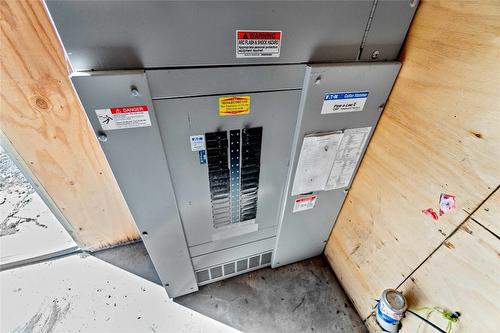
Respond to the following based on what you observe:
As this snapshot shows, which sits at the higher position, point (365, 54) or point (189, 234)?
point (365, 54)

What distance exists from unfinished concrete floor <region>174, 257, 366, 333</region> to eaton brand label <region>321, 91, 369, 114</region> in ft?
3.62

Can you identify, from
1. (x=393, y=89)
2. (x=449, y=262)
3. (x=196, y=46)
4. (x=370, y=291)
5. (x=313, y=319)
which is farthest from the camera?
(x=313, y=319)

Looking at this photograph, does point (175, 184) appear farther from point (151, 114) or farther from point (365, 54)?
point (365, 54)

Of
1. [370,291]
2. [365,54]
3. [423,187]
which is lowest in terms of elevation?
[370,291]

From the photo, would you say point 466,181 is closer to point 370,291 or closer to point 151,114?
point 370,291

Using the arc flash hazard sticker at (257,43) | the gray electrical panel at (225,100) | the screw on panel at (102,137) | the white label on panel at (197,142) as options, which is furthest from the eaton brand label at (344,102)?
the screw on panel at (102,137)

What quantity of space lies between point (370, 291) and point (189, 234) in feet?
3.15

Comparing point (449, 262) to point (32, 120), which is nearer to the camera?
point (449, 262)

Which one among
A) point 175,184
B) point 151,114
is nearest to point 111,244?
point 175,184

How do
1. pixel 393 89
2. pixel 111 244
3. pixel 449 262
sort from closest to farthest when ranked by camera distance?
pixel 449 262 → pixel 393 89 → pixel 111 244

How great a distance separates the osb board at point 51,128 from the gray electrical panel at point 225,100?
0.48m

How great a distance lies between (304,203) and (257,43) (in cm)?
79

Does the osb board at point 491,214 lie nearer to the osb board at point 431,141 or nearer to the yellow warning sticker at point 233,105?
the osb board at point 431,141

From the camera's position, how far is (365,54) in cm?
84
